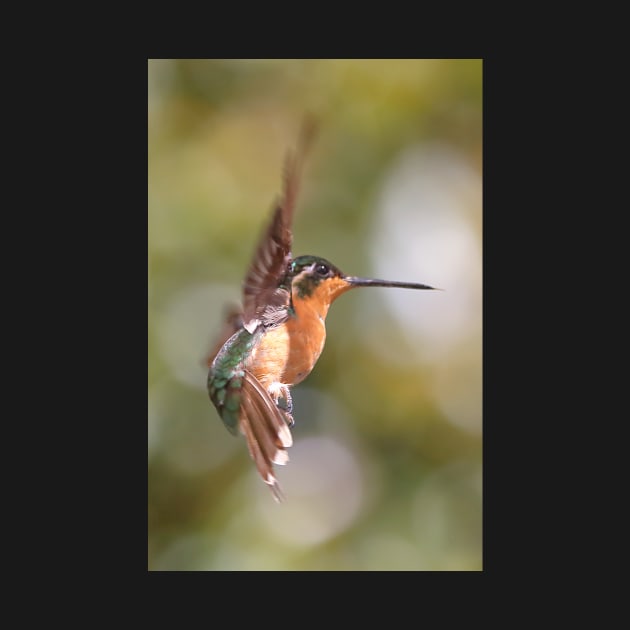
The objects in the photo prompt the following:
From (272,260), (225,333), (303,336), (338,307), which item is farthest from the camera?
(338,307)

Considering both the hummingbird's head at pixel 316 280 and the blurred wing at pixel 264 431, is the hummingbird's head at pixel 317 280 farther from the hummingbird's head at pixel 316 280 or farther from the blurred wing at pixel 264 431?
the blurred wing at pixel 264 431

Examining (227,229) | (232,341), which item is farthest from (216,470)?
(232,341)

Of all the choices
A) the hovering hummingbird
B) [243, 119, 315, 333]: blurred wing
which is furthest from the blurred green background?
[243, 119, 315, 333]: blurred wing

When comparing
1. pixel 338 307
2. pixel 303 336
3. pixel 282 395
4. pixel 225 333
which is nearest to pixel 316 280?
pixel 303 336

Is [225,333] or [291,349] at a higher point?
[225,333]

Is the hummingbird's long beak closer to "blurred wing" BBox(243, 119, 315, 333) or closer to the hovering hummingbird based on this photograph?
the hovering hummingbird

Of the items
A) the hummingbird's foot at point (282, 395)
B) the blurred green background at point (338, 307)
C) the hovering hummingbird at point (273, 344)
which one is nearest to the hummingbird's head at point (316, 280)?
the hovering hummingbird at point (273, 344)

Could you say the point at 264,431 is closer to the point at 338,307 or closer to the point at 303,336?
the point at 303,336
